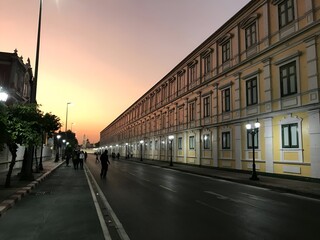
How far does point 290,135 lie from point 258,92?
196 inches

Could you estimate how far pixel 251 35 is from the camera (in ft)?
85.2

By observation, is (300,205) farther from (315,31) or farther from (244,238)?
(315,31)

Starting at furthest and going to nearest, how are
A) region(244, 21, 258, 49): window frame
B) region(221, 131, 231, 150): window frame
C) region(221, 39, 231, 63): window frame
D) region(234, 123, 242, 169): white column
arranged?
region(221, 39, 231, 63): window frame, region(221, 131, 231, 150): window frame, region(234, 123, 242, 169): white column, region(244, 21, 258, 49): window frame

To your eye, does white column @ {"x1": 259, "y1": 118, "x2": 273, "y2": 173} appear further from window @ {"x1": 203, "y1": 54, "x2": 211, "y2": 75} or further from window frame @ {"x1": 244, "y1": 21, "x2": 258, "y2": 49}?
window @ {"x1": 203, "y1": 54, "x2": 211, "y2": 75}

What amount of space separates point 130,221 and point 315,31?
666 inches

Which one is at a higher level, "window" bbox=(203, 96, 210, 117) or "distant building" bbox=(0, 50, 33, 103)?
"distant building" bbox=(0, 50, 33, 103)

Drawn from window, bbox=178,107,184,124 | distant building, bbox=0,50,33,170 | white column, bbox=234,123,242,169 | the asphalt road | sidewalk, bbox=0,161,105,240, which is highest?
distant building, bbox=0,50,33,170

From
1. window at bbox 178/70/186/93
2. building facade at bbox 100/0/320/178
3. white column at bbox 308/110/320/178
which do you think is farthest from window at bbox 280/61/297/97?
window at bbox 178/70/186/93

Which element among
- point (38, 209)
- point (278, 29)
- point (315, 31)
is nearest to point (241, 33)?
point (278, 29)

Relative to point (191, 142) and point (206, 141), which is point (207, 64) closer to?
point (206, 141)

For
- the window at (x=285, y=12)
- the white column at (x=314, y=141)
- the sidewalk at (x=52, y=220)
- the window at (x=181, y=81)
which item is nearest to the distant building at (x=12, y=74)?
the window at (x=181, y=81)

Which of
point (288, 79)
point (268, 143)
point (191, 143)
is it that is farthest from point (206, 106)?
point (288, 79)

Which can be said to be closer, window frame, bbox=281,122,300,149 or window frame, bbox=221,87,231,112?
window frame, bbox=281,122,300,149

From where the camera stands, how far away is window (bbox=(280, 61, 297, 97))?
2069cm
